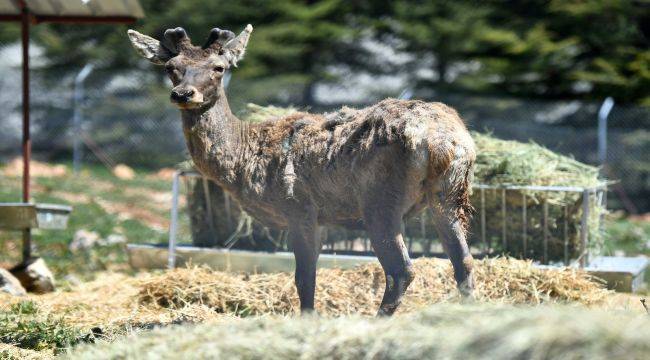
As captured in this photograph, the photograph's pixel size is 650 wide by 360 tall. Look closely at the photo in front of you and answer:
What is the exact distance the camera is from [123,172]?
1830 cm

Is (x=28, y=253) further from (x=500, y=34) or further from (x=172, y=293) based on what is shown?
(x=500, y=34)

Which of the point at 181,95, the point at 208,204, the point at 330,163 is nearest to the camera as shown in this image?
the point at 181,95

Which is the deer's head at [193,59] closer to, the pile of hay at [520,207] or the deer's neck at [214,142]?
the deer's neck at [214,142]

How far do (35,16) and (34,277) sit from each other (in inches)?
121

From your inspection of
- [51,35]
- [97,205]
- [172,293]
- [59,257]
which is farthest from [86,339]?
[51,35]

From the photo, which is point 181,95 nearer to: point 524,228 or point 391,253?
point 391,253

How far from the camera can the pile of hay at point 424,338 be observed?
3291 mm

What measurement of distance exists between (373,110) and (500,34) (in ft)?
45.9

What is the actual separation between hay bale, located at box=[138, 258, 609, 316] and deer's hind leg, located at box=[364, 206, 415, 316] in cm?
98

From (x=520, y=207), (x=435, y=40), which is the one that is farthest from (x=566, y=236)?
(x=435, y=40)

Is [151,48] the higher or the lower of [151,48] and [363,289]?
the higher

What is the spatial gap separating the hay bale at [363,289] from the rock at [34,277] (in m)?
1.70

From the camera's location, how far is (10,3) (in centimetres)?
1046

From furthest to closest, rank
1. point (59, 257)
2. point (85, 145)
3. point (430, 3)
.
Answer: point (430, 3) < point (85, 145) < point (59, 257)
